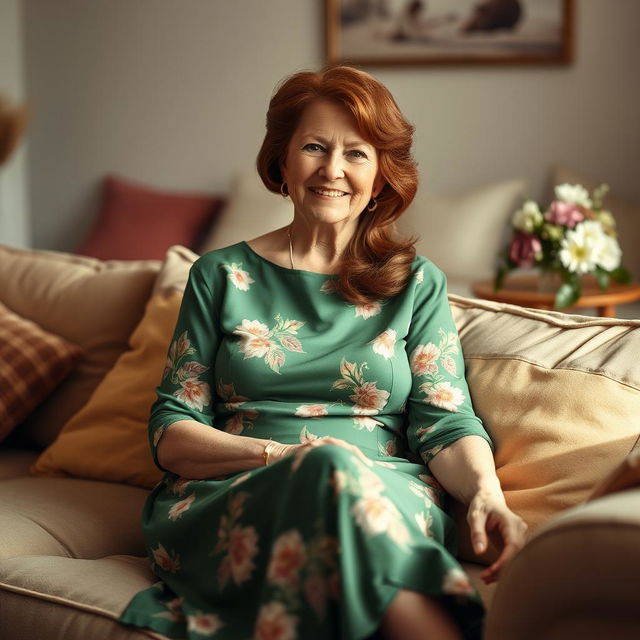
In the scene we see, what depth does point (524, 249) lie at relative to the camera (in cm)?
318

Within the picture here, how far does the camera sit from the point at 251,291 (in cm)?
187

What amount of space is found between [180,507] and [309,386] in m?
0.32

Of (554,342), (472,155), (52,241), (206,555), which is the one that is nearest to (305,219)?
(554,342)

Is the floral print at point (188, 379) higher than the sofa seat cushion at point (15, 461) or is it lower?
higher

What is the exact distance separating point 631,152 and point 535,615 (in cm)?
350

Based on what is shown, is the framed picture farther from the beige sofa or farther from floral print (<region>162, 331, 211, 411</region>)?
floral print (<region>162, 331, 211, 411</region>)

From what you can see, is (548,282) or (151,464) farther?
(548,282)

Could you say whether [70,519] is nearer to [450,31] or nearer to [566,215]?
[566,215]

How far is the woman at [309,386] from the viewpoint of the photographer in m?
1.47

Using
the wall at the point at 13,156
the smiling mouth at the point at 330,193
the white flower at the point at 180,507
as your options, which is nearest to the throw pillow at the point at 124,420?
the white flower at the point at 180,507

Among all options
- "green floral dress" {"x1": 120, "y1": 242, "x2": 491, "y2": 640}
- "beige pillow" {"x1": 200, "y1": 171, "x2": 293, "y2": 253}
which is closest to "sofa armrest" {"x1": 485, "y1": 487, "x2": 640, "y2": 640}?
"green floral dress" {"x1": 120, "y1": 242, "x2": 491, "y2": 640}

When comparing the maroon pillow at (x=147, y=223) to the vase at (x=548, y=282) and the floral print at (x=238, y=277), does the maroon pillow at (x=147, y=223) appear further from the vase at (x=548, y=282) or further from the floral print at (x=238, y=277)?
the floral print at (x=238, y=277)

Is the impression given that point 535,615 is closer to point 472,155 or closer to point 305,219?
point 305,219

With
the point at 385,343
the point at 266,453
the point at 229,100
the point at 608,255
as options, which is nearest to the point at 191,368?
the point at 266,453
